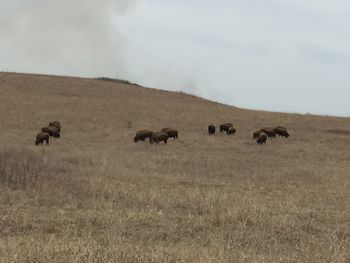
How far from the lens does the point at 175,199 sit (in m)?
12.2

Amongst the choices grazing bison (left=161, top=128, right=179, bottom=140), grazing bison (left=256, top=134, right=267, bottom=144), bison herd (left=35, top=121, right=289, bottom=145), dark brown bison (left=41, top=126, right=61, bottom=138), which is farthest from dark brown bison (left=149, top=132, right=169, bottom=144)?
dark brown bison (left=41, top=126, right=61, bottom=138)

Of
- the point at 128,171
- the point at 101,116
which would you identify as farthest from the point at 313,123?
the point at 128,171

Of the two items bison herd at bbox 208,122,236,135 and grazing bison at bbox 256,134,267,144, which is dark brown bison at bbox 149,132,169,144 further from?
bison herd at bbox 208,122,236,135

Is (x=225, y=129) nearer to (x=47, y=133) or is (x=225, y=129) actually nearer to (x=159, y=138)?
(x=159, y=138)

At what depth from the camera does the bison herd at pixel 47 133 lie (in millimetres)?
27609

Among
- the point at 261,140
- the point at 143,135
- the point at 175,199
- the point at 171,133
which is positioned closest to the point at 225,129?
the point at 171,133

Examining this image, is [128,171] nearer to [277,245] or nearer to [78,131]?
[277,245]

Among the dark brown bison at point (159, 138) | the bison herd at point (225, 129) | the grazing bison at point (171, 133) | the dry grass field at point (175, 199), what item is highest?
the bison herd at point (225, 129)

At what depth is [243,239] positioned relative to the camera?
8.87 meters

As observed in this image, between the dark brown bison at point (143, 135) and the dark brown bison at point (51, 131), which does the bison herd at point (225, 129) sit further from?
the dark brown bison at point (51, 131)

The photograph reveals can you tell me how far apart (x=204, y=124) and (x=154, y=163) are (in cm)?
1766

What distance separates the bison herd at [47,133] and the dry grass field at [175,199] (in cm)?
66

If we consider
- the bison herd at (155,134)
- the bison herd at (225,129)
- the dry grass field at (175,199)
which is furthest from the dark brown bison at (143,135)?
the bison herd at (225,129)

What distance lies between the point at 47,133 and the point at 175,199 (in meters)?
18.5
